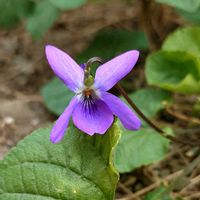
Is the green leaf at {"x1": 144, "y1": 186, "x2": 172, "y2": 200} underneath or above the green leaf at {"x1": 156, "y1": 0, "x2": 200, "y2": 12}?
underneath

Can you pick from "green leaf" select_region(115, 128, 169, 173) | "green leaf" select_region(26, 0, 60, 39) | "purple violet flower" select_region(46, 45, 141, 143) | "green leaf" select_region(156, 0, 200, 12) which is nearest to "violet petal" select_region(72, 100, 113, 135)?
"purple violet flower" select_region(46, 45, 141, 143)

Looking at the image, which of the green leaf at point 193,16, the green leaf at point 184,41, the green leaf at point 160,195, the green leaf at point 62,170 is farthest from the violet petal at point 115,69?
the green leaf at point 193,16

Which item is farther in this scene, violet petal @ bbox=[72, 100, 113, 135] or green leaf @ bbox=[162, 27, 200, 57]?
green leaf @ bbox=[162, 27, 200, 57]

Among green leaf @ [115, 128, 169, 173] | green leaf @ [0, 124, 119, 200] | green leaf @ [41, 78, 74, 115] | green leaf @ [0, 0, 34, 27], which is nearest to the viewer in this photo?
green leaf @ [0, 124, 119, 200]

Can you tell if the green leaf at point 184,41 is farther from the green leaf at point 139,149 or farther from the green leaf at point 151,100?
the green leaf at point 139,149

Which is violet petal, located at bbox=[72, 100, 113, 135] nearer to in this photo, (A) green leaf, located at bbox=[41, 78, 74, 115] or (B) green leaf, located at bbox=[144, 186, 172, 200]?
(B) green leaf, located at bbox=[144, 186, 172, 200]

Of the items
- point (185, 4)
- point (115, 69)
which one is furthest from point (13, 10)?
point (115, 69)

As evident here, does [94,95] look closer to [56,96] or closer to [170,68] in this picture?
[170,68]

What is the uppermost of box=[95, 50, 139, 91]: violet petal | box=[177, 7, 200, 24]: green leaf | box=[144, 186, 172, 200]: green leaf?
box=[177, 7, 200, 24]: green leaf

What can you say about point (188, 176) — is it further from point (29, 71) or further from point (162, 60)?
point (29, 71)
